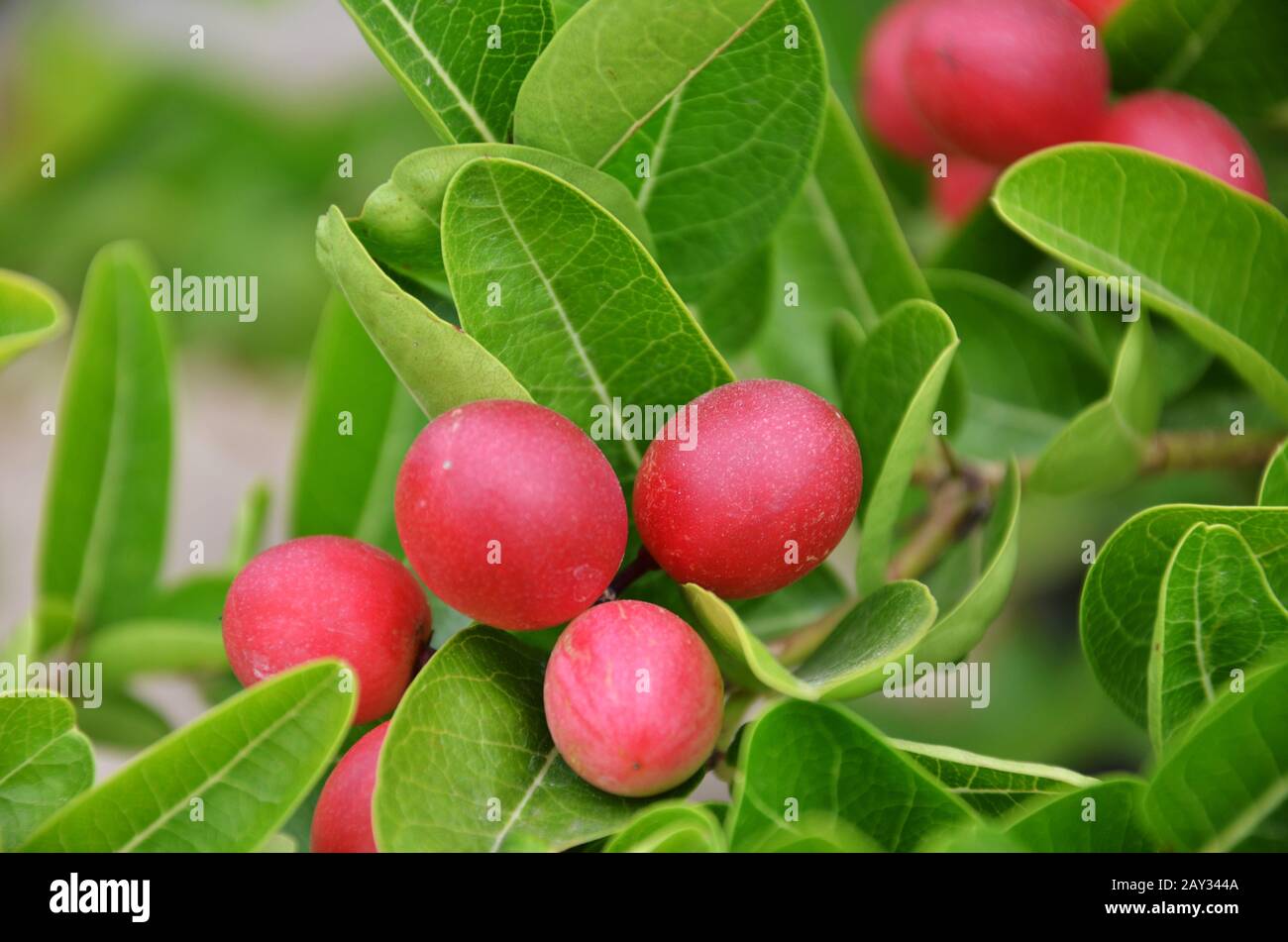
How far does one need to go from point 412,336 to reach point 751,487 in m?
0.25

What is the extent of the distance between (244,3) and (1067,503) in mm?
2162

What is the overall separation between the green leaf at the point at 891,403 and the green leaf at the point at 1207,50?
0.41 metres

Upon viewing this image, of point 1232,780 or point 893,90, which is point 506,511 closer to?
point 1232,780

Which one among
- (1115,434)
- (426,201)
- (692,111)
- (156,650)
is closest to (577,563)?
(426,201)

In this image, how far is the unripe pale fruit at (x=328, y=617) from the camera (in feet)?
2.90

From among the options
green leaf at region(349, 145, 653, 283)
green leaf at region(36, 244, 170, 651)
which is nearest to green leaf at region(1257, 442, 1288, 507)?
green leaf at region(349, 145, 653, 283)

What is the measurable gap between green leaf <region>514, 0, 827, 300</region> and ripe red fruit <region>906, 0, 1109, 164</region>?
179 millimetres

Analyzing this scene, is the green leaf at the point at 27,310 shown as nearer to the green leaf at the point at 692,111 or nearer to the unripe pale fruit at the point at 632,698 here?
the green leaf at the point at 692,111

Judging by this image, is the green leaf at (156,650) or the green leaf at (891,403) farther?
the green leaf at (156,650)

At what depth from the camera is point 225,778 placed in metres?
0.82

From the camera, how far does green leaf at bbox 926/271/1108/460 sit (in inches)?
51.7

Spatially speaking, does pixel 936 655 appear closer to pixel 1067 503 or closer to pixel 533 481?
pixel 533 481

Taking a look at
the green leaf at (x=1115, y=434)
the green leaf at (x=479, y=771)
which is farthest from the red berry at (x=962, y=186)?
the green leaf at (x=479, y=771)

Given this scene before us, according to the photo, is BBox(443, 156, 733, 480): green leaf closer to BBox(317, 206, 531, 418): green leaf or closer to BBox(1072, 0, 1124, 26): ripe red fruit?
BBox(317, 206, 531, 418): green leaf
